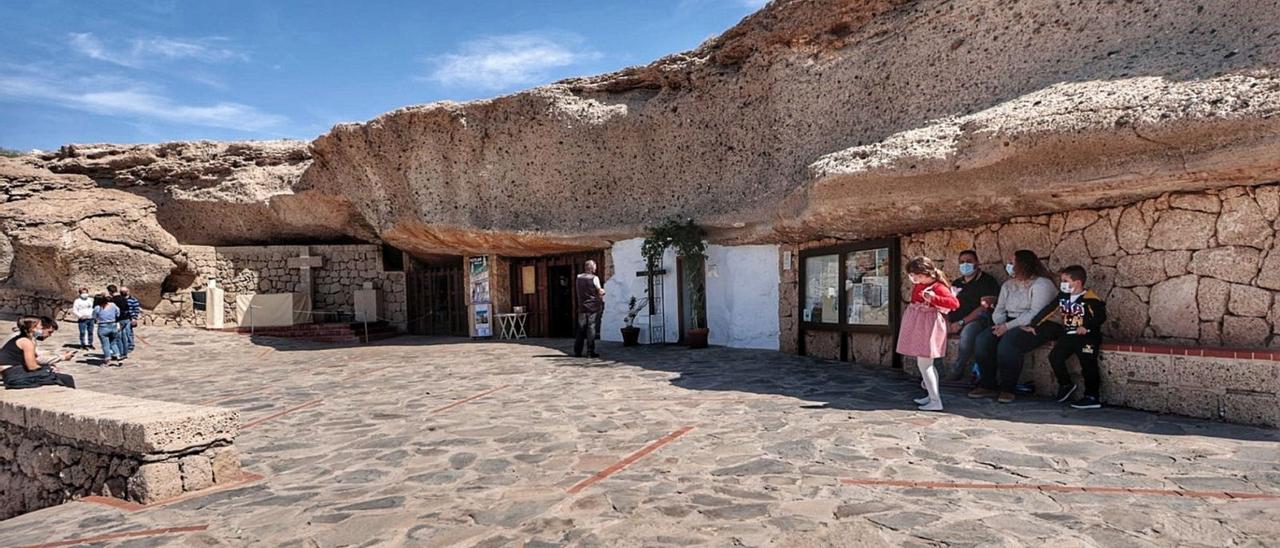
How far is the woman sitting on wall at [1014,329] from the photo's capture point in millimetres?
6406

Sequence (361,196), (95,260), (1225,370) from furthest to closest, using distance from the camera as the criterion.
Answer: (361,196) < (95,260) < (1225,370)

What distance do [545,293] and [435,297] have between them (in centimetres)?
396

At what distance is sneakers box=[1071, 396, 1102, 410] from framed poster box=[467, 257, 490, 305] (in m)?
13.0

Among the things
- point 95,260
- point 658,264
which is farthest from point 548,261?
point 95,260

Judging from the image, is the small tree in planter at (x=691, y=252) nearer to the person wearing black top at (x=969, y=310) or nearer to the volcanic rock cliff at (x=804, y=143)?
the volcanic rock cliff at (x=804, y=143)

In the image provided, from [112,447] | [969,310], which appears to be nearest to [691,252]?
[969,310]

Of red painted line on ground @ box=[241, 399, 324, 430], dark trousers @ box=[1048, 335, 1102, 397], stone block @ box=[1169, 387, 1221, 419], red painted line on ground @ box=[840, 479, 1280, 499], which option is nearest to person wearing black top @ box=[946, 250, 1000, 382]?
dark trousers @ box=[1048, 335, 1102, 397]

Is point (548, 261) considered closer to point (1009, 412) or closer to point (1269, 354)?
point (1009, 412)

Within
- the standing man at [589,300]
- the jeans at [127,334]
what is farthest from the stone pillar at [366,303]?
the standing man at [589,300]

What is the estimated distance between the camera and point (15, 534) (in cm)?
379

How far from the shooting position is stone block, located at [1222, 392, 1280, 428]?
4.95m

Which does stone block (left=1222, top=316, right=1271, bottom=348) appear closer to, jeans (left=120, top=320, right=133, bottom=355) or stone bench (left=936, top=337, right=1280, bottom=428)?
stone bench (left=936, top=337, right=1280, bottom=428)

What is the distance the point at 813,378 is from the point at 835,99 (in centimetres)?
408

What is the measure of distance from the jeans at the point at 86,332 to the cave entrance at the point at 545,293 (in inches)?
328
